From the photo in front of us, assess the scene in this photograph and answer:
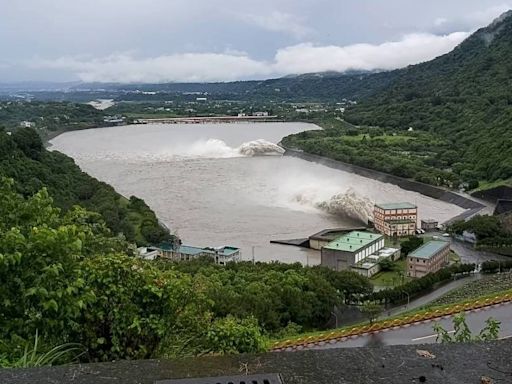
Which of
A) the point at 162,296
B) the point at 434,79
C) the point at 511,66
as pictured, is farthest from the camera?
the point at 434,79

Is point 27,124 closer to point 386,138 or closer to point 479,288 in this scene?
point 386,138

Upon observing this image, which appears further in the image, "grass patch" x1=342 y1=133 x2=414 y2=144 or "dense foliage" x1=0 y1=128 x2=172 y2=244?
"grass patch" x1=342 y1=133 x2=414 y2=144

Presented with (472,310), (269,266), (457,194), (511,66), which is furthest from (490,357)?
Result: (511,66)

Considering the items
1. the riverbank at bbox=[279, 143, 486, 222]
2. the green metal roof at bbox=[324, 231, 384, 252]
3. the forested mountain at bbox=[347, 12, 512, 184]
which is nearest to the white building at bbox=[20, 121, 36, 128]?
the riverbank at bbox=[279, 143, 486, 222]

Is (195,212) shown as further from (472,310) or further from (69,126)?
(69,126)

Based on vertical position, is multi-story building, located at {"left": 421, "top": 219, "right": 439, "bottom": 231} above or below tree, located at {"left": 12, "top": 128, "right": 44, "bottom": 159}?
below

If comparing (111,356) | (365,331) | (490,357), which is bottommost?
(365,331)

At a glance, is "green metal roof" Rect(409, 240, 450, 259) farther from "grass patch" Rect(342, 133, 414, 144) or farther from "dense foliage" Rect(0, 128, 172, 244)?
"grass patch" Rect(342, 133, 414, 144)

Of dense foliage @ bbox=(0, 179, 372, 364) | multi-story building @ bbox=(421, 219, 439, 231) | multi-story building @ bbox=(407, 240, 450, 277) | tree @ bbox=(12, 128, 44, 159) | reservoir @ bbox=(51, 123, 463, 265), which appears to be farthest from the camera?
tree @ bbox=(12, 128, 44, 159)
